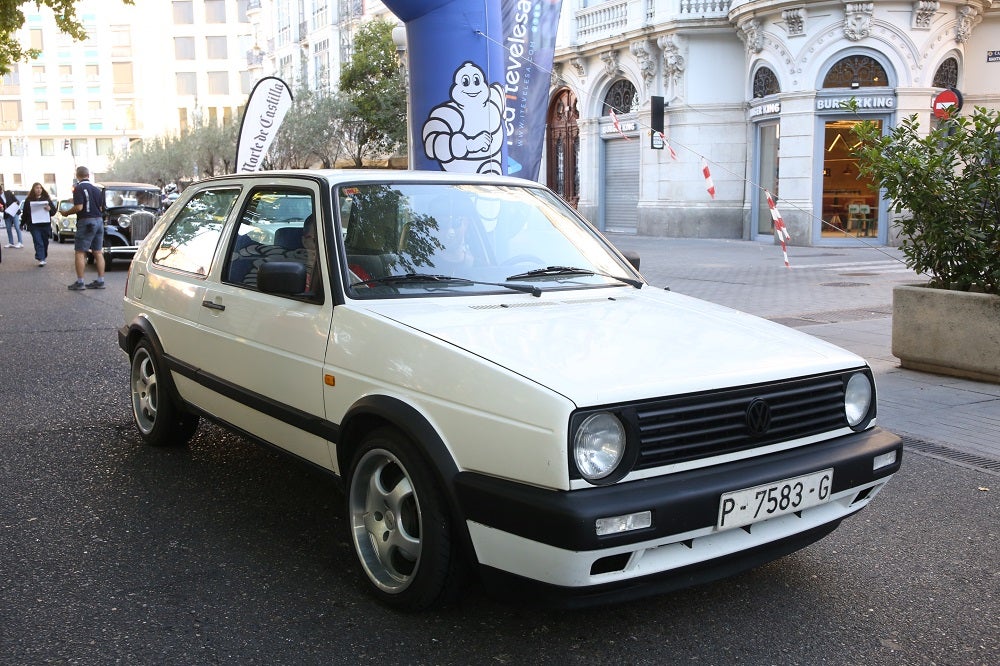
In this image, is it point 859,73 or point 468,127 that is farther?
point 859,73

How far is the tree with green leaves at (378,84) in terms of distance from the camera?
32.9m

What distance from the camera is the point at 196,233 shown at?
5309mm

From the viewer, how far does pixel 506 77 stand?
1018 centimetres

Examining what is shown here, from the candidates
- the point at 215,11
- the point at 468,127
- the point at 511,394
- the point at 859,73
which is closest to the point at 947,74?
the point at 859,73

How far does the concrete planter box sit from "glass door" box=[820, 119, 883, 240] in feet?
53.0

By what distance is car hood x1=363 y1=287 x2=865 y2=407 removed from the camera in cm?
304

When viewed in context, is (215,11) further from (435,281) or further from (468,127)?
(435,281)

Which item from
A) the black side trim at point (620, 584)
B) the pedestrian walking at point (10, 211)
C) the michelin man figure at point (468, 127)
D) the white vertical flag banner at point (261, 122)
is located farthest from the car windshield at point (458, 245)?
the pedestrian walking at point (10, 211)

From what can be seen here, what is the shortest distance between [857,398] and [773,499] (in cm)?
65

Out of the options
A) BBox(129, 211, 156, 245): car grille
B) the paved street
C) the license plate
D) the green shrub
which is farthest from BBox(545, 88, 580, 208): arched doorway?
the license plate

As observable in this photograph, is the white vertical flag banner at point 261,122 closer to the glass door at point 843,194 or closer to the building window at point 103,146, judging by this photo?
the glass door at point 843,194

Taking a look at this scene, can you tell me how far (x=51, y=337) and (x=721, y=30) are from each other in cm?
2062

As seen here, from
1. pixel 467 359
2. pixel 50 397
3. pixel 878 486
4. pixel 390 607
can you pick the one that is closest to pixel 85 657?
pixel 390 607

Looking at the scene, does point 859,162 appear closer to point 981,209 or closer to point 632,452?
point 981,209
